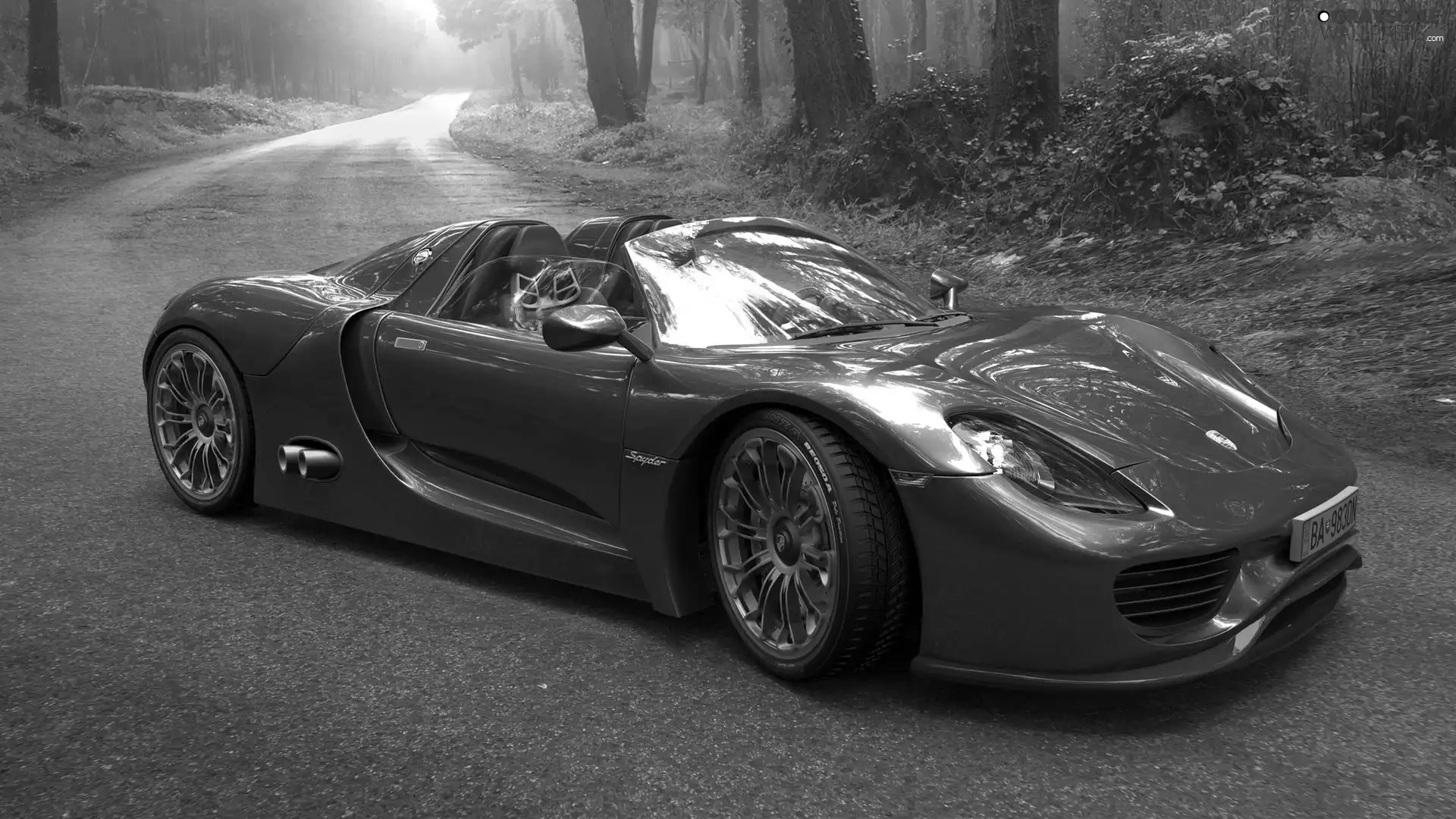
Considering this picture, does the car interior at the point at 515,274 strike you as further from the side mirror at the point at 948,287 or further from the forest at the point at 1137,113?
the forest at the point at 1137,113

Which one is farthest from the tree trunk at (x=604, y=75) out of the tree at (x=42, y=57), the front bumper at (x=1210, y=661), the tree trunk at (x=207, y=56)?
the tree trunk at (x=207, y=56)

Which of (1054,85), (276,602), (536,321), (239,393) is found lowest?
(276,602)

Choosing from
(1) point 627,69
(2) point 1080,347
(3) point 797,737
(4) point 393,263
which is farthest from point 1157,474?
(1) point 627,69

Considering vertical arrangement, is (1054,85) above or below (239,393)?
above

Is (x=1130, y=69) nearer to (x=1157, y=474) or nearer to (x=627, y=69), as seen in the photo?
(x=1157, y=474)

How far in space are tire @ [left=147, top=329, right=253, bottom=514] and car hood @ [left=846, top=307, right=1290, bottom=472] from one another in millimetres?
2529

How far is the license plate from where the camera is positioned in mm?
3074

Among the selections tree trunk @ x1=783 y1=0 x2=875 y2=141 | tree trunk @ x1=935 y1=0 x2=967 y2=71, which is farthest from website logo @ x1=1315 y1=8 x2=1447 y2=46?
tree trunk @ x1=935 y1=0 x2=967 y2=71

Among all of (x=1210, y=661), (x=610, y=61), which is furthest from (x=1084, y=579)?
(x=610, y=61)

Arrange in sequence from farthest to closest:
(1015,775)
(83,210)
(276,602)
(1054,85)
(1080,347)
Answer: (83,210)
(1054,85)
(276,602)
(1080,347)
(1015,775)

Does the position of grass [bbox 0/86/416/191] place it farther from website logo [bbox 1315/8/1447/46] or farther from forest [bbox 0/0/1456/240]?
website logo [bbox 1315/8/1447/46]

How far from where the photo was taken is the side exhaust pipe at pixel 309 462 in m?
4.52

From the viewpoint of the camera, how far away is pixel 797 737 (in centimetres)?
301

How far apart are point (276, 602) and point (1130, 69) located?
858 centimetres
